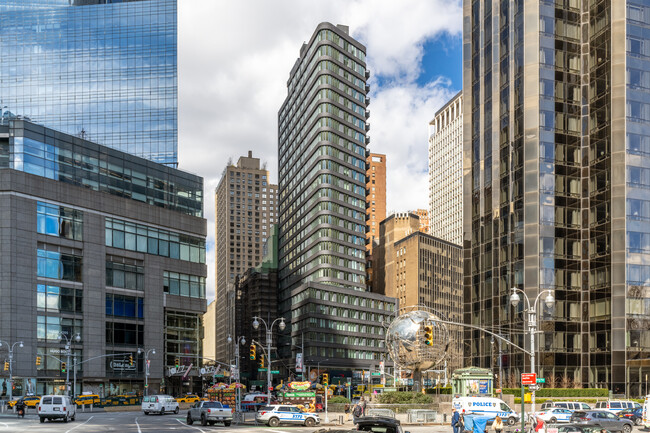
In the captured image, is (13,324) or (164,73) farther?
(164,73)

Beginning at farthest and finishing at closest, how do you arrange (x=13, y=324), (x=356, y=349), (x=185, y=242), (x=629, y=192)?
1. (x=356, y=349)
2. (x=185, y=242)
3. (x=13, y=324)
4. (x=629, y=192)

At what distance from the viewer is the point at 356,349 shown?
15825 cm

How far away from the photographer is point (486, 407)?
52688mm

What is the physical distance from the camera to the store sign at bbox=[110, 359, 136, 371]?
357 ft

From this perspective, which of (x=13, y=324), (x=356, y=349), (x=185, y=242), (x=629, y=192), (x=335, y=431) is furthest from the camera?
(x=356, y=349)

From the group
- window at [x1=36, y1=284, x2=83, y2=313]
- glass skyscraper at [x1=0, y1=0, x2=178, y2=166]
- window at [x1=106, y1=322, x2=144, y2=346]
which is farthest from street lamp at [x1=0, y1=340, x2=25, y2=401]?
glass skyscraper at [x1=0, y1=0, x2=178, y2=166]

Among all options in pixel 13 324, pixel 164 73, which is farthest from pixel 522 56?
pixel 164 73

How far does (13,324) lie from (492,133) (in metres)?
65.8

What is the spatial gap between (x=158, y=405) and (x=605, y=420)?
45.7m

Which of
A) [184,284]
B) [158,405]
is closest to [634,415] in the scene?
[158,405]

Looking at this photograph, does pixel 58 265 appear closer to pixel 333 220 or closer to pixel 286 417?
pixel 286 417

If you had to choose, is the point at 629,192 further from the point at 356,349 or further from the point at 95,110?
the point at 95,110

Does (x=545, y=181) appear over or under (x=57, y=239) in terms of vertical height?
over

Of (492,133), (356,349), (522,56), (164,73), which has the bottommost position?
(356,349)
